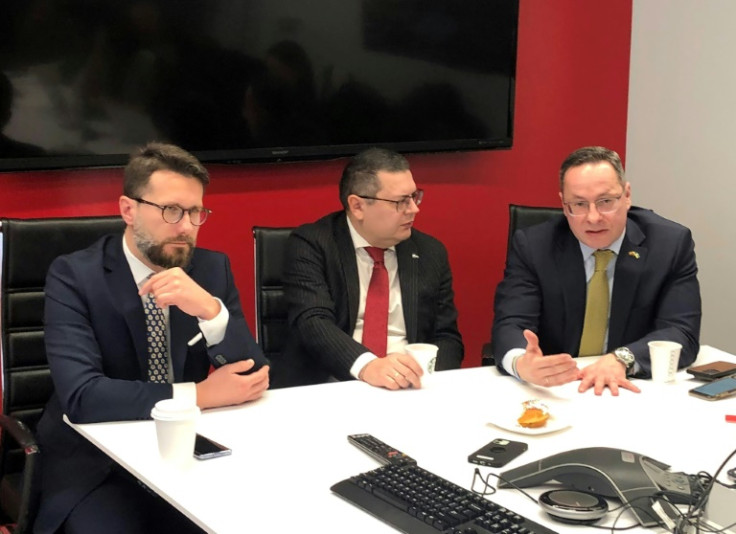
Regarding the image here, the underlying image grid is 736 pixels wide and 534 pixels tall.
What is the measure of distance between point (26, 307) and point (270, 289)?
0.81 m

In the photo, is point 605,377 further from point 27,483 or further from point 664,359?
point 27,483

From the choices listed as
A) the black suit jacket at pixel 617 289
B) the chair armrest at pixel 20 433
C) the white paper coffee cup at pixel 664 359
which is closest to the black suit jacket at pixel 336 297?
the black suit jacket at pixel 617 289

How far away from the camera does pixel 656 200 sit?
4543mm

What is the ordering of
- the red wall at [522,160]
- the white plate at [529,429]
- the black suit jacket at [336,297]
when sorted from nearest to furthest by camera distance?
the white plate at [529,429] < the black suit jacket at [336,297] < the red wall at [522,160]

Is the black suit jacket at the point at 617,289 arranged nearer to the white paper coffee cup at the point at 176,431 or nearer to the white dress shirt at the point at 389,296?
the white dress shirt at the point at 389,296

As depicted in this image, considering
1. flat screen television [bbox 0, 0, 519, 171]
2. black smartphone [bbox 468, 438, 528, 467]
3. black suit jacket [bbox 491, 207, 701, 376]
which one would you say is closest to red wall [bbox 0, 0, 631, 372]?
flat screen television [bbox 0, 0, 519, 171]

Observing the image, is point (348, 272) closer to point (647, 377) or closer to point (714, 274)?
point (647, 377)

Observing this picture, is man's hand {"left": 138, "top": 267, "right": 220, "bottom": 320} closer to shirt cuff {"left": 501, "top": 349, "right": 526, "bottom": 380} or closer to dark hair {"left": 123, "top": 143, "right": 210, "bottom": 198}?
dark hair {"left": 123, "top": 143, "right": 210, "bottom": 198}

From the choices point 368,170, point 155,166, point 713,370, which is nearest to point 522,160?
point 368,170

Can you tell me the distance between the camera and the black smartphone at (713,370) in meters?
2.70

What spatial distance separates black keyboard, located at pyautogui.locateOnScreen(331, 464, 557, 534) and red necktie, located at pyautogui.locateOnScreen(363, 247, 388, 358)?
51.3 inches

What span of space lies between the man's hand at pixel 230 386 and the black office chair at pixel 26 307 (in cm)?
64

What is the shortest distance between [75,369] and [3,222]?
551 mm

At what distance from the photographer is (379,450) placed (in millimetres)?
2055
